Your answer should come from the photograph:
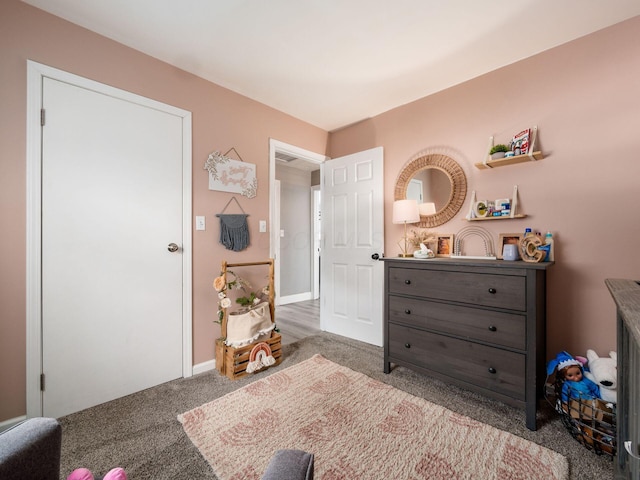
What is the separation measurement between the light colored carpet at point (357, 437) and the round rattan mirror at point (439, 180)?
1513 millimetres

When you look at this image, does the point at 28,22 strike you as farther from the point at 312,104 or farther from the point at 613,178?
the point at 613,178

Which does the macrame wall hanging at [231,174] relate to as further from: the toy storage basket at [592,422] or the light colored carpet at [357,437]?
the toy storage basket at [592,422]

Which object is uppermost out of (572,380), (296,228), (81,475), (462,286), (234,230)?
(296,228)

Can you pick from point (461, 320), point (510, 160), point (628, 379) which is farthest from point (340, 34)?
point (628, 379)

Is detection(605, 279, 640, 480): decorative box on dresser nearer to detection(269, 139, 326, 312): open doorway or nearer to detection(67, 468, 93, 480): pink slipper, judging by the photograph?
detection(67, 468, 93, 480): pink slipper

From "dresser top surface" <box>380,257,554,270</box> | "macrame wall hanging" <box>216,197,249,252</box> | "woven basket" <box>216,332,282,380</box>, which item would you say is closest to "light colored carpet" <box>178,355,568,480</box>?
"woven basket" <box>216,332,282,380</box>

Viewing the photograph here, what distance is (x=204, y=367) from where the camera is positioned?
92.0 inches

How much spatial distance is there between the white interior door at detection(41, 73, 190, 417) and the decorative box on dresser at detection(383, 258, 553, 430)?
5.88 feet

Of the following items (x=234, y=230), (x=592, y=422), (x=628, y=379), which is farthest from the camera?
(x=234, y=230)

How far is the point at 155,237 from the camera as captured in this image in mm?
2094

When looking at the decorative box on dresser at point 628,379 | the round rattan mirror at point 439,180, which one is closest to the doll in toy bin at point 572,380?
the decorative box on dresser at point 628,379

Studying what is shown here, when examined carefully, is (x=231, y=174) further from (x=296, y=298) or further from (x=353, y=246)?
(x=296, y=298)

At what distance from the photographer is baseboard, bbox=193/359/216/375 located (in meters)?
2.29

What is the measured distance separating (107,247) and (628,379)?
2.73 metres
